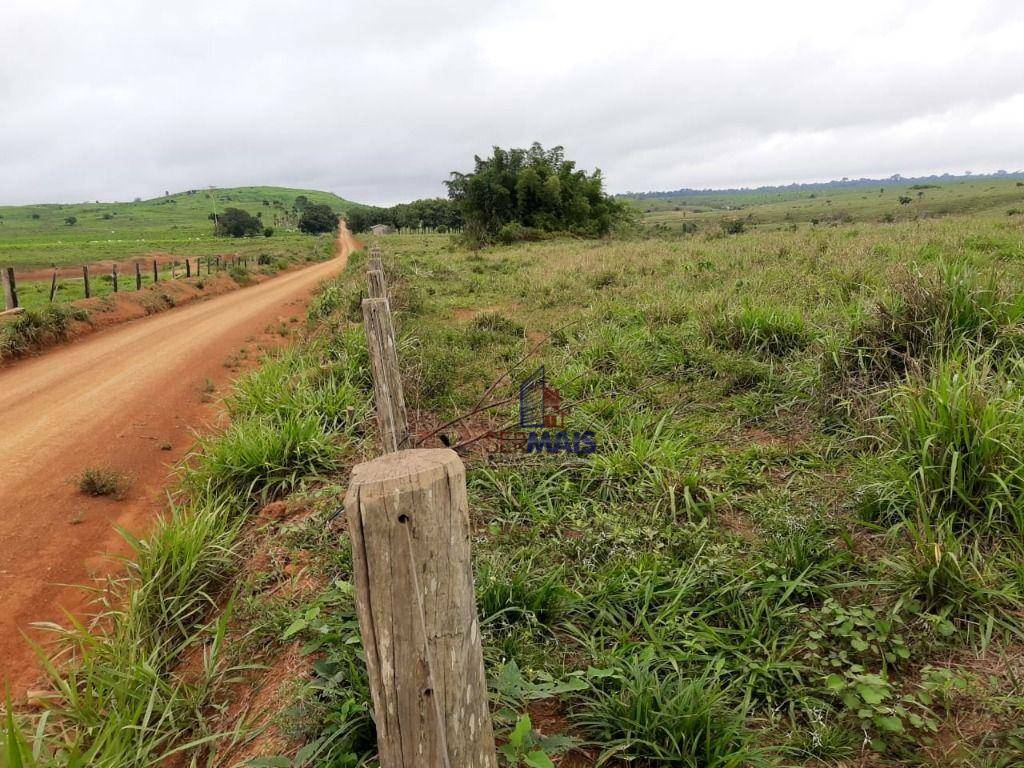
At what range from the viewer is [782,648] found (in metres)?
2.53

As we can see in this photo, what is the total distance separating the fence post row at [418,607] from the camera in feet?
3.99

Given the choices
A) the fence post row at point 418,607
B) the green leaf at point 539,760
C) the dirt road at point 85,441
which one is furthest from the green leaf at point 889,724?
the dirt road at point 85,441

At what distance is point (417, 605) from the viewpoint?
4.13 feet

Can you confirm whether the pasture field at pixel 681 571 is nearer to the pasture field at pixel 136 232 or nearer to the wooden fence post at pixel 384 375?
the wooden fence post at pixel 384 375

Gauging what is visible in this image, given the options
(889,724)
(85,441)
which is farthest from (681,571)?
(85,441)

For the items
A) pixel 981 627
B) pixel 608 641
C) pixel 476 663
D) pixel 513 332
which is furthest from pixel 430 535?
pixel 513 332

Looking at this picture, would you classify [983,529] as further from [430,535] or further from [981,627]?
[430,535]

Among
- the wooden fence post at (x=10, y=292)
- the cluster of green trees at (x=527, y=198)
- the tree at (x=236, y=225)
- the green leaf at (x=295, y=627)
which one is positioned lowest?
the green leaf at (x=295, y=627)

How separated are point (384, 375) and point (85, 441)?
15.4 ft

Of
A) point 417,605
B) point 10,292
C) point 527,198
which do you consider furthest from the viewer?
point 527,198

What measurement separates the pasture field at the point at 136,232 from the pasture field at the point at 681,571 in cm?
3416

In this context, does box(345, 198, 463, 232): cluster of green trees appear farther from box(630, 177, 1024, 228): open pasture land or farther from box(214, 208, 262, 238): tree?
box(630, 177, 1024, 228): open pasture land

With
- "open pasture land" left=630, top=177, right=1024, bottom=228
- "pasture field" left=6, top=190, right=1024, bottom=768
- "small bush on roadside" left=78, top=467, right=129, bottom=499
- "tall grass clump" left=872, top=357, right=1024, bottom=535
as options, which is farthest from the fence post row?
"open pasture land" left=630, top=177, right=1024, bottom=228

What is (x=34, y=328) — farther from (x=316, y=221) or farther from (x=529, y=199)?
(x=316, y=221)
